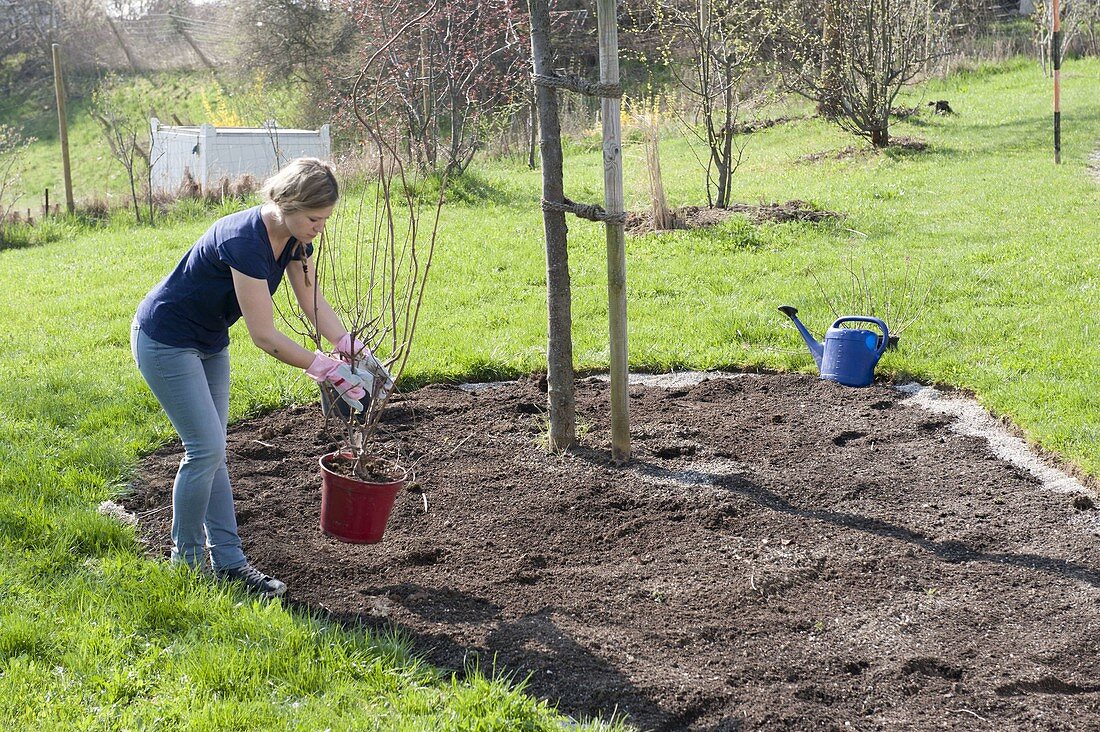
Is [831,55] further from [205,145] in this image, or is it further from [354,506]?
[354,506]

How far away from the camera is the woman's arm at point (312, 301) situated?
3.56 metres

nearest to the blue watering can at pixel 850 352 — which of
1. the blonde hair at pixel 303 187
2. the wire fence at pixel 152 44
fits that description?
the blonde hair at pixel 303 187

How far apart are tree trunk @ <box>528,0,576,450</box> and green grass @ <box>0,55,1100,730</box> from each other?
4.93 ft

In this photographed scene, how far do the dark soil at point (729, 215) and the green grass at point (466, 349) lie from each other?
310mm

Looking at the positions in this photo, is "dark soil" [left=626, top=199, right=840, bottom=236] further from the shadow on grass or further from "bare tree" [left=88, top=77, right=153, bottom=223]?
the shadow on grass

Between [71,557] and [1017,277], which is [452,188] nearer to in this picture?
[1017,277]

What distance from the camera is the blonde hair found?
3.17m

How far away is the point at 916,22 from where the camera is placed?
1395 centimetres

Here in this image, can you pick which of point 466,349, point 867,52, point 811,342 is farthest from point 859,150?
point 466,349

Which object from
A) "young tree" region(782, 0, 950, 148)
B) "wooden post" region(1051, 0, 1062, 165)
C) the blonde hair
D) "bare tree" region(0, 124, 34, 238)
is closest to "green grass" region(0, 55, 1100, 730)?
"wooden post" region(1051, 0, 1062, 165)

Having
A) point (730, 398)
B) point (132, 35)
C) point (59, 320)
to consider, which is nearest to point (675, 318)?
point (730, 398)

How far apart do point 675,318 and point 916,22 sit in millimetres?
9199

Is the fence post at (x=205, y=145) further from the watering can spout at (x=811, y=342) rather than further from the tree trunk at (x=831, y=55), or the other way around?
the watering can spout at (x=811, y=342)

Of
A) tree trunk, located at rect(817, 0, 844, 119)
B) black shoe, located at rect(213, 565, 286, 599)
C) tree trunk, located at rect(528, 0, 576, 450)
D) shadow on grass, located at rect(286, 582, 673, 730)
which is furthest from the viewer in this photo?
tree trunk, located at rect(817, 0, 844, 119)
